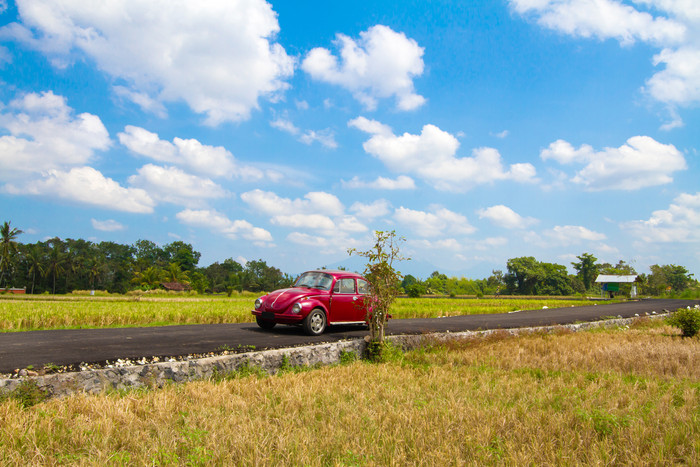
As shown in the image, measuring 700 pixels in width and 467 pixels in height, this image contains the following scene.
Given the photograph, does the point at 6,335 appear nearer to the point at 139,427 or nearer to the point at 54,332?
the point at 54,332

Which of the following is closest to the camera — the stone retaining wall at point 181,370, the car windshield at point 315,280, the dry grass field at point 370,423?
the dry grass field at point 370,423

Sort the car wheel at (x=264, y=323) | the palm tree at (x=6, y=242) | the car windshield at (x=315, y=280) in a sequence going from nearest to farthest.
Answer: the car windshield at (x=315, y=280) → the car wheel at (x=264, y=323) → the palm tree at (x=6, y=242)

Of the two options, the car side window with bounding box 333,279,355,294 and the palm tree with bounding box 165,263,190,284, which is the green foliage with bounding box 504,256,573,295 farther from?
the car side window with bounding box 333,279,355,294

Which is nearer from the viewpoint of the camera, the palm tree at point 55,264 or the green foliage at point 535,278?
the palm tree at point 55,264

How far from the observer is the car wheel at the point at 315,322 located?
1070 cm

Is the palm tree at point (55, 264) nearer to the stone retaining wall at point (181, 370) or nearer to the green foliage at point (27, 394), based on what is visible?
the stone retaining wall at point (181, 370)

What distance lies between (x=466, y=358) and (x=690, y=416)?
15.9ft

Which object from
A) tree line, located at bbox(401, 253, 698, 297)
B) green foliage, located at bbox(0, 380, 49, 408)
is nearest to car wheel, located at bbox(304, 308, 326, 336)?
green foliage, located at bbox(0, 380, 49, 408)

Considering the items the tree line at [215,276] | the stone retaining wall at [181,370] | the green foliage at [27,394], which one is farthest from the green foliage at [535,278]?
the green foliage at [27,394]

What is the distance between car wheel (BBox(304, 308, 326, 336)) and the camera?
35.1 ft

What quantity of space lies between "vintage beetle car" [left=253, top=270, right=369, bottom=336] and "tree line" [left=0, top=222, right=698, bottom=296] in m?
58.3

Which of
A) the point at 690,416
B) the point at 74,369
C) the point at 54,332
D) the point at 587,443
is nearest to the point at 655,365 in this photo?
the point at 690,416

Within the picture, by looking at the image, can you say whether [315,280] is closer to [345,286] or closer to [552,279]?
[345,286]

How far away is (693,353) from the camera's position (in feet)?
31.6
